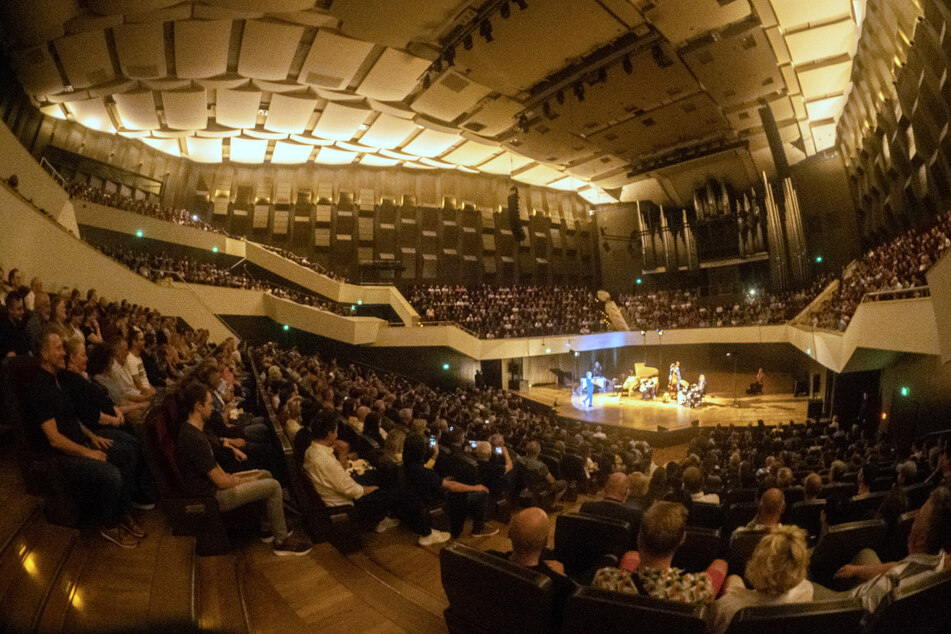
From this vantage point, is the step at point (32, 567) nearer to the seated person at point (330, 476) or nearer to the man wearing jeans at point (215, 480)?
the man wearing jeans at point (215, 480)

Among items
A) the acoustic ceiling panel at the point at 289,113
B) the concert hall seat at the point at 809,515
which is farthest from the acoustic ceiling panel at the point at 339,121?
the concert hall seat at the point at 809,515

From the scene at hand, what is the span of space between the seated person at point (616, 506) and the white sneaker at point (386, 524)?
1.46 m

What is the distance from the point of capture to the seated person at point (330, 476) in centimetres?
325

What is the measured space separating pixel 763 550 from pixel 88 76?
17.2m

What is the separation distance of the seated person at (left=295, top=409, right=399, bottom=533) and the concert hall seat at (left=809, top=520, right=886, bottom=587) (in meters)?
2.63

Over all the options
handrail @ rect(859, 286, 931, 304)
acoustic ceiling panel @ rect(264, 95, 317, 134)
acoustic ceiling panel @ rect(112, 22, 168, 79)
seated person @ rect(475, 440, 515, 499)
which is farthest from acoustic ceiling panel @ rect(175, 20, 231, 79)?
handrail @ rect(859, 286, 931, 304)

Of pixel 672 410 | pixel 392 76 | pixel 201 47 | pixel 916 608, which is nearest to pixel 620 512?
pixel 916 608

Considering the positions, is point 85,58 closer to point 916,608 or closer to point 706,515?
point 706,515

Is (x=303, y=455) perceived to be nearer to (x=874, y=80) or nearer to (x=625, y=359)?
(x=874, y=80)

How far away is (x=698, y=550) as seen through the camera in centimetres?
257

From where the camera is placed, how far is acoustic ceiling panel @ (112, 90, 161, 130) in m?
14.3

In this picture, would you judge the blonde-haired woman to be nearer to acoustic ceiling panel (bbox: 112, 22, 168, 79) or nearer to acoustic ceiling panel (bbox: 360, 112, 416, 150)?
acoustic ceiling panel (bbox: 112, 22, 168, 79)

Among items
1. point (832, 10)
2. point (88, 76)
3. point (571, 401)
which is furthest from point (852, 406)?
point (88, 76)

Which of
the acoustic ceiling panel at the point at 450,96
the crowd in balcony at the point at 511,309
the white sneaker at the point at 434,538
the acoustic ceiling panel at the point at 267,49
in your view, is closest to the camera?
the white sneaker at the point at 434,538
